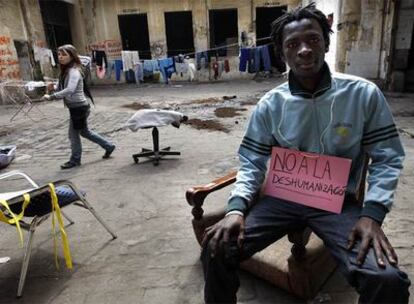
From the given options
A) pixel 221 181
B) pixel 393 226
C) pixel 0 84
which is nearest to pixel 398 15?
pixel 393 226

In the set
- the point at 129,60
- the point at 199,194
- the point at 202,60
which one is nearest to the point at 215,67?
the point at 202,60

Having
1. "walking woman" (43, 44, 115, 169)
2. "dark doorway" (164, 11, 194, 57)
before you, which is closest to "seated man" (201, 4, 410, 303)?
"walking woman" (43, 44, 115, 169)

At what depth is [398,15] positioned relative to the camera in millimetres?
10609

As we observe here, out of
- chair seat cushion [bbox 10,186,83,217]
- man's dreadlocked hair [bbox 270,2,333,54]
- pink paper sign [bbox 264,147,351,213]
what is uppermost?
man's dreadlocked hair [bbox 270,2,333,54]

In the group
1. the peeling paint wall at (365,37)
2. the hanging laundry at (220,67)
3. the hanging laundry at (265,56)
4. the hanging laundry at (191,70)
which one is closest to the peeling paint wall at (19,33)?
the hanging laundry at (191,70)

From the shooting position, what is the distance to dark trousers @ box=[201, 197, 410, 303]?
4.68 feet

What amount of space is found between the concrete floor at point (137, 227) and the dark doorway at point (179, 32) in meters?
11.1

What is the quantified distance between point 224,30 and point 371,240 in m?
17.6

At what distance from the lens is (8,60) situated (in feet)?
42.6

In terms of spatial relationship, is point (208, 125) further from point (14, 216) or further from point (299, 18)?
point (299, 18)

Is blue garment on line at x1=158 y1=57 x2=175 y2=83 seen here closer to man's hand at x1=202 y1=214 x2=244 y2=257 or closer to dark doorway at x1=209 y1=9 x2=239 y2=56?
dark doorway at x1=209 y1=9 x2=239 y2=56

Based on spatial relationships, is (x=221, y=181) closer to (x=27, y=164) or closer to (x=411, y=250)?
(x=411, y=250)

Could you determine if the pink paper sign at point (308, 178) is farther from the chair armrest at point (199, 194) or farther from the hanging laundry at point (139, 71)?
the hanging laundry at point (139, 71)

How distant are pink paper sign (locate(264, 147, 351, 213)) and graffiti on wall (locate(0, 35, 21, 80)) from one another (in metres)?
13.5
